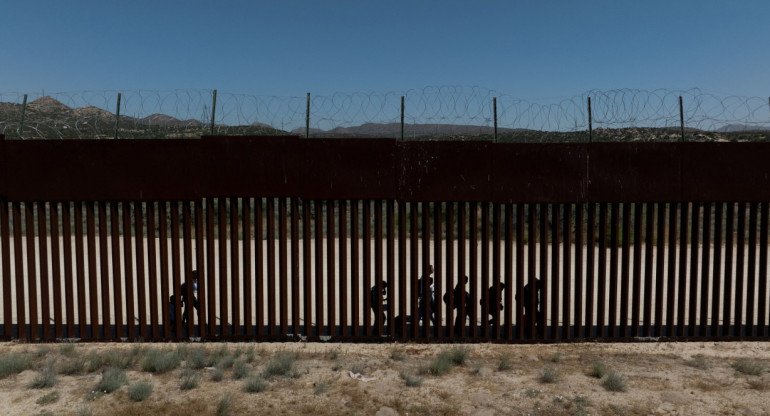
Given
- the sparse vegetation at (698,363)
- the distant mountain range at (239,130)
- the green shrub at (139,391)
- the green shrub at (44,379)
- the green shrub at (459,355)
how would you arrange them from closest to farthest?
the green shrub at (139,391) → the green shrub at (44,379) → the sparse vegetation at (698,363) → the green shrub at (459,355) → the distant mountain range at (239,130)

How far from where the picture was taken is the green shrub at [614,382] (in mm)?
5992

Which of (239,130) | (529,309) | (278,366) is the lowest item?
(278,366)

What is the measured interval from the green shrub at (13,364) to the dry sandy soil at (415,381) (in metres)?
0.07

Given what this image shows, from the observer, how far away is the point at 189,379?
19.9 ft

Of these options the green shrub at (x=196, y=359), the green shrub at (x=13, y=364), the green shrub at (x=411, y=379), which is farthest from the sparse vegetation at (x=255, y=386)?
the green shrub at (x=13, y=364)

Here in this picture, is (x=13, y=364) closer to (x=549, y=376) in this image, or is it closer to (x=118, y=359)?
(x=118, y=359)

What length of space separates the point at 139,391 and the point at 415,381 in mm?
2696

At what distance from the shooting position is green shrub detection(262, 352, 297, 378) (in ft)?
21.0

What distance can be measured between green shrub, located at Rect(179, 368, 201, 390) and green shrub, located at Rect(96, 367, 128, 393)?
563mm

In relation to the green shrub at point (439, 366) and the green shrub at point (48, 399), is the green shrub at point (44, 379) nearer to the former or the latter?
the green shrub at point (48, 399)

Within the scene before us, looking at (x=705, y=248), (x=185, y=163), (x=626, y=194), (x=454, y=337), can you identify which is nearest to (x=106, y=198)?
(x=185, y=163)

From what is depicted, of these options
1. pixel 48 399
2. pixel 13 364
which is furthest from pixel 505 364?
pixel 13 364

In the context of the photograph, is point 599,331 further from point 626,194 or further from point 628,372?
point 626,194

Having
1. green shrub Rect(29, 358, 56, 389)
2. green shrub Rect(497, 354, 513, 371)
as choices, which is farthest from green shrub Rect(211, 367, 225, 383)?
green shrub Rect(497, 354, 513, 371)
